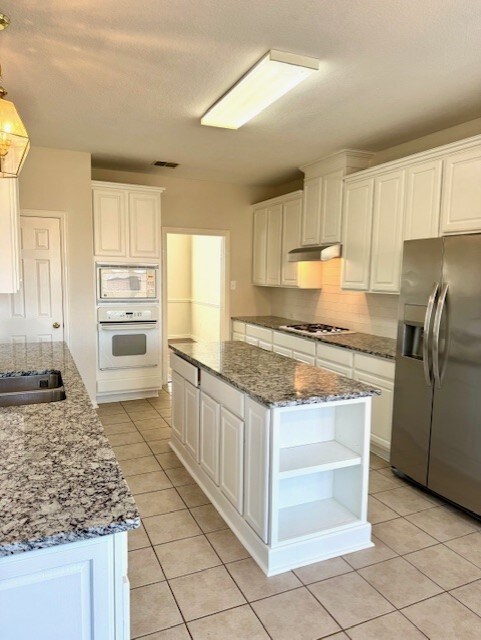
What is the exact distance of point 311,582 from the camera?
2088 mm

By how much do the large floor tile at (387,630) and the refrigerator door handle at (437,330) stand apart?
139 centimetres

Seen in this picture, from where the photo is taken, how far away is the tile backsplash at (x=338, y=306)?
4176 mm

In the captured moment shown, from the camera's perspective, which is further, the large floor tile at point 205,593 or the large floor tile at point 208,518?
the large floor tile at point 208,518

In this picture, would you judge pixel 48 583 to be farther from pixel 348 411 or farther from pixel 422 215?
pixel 422 215

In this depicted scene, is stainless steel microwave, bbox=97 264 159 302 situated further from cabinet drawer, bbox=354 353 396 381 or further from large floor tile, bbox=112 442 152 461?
cabinet drawer, bbox=354 353 396 381

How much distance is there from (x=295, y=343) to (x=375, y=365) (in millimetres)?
1199

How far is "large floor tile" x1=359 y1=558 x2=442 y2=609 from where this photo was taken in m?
2.00

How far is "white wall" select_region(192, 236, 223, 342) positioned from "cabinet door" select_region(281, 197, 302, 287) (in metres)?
2.10

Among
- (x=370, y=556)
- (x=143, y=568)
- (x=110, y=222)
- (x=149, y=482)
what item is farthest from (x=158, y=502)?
(x=110, y=222)

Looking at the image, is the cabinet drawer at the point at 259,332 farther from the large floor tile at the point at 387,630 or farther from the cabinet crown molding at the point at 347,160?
the large floor tile at the point at 387,630

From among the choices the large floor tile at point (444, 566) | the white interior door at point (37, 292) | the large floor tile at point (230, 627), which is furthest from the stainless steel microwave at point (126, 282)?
the large floor tile at point (444, 566)

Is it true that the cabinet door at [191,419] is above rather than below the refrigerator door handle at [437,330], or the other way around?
below

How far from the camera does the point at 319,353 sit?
13.7 ft

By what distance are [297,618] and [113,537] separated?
4.01 feet
